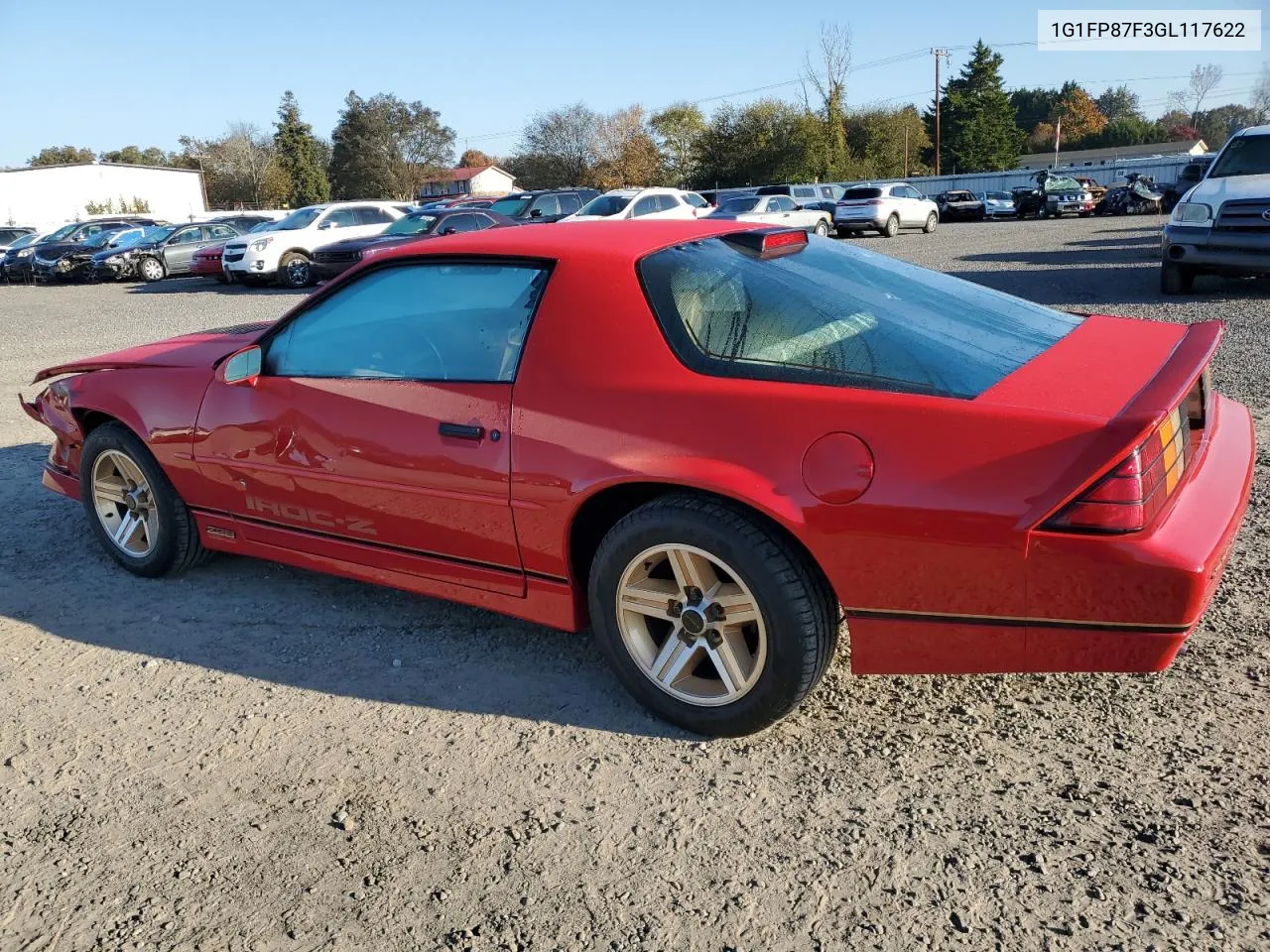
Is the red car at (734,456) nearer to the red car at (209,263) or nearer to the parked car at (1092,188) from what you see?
the red car at (209,263)

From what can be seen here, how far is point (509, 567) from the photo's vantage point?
320 centimetres

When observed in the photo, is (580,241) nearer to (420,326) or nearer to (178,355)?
(420,326)

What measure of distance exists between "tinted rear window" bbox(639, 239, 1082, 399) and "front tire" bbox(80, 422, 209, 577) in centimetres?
242

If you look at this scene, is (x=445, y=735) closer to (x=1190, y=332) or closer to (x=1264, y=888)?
(x=1264, y=888)

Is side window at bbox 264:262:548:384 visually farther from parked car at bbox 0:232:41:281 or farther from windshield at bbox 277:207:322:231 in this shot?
parked car at bbox 0:232:41:281

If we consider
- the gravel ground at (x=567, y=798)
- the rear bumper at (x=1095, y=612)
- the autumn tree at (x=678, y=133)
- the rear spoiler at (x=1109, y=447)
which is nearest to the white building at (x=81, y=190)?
the autumn tree at (x=678, y=133)

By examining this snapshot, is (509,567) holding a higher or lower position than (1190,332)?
lower

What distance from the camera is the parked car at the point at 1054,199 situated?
37.3 m

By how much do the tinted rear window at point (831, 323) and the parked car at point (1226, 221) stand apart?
8783 millimetres

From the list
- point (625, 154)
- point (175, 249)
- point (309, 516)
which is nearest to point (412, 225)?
point (175, 249)

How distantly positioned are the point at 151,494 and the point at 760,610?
2.89m

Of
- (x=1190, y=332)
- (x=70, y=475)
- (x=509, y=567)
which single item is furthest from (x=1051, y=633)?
(x=70, y=475)

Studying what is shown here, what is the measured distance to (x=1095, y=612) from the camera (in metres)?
2.40

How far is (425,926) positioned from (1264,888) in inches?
72.2
